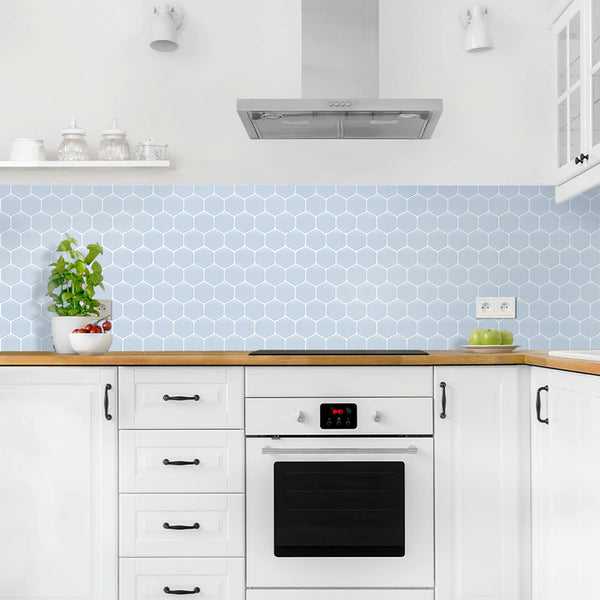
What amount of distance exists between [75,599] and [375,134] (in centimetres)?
212

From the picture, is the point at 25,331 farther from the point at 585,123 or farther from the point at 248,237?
the point at 585,123

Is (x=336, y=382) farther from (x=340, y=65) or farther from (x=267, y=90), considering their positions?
(x=267, y=90)

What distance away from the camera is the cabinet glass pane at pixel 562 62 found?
3.04 metres

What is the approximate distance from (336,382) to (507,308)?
105cm

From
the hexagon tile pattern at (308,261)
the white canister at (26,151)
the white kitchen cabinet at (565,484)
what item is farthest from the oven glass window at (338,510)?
the white canister at (26,151)

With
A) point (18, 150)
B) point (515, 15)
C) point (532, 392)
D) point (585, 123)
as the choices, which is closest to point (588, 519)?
point (532, 392)

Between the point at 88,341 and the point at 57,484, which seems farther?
the point at 88,341

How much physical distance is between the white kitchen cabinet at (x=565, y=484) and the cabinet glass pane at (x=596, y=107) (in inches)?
35.4

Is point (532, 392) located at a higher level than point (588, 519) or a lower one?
higher

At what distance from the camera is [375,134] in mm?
3021

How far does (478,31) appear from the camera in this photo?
10.3 ft

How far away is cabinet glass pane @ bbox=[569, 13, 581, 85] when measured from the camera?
2.83 m

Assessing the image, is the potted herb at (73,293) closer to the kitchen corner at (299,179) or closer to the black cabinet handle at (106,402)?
the kitchen corner at (299,179)

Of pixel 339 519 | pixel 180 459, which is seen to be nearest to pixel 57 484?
pixel 180 459
